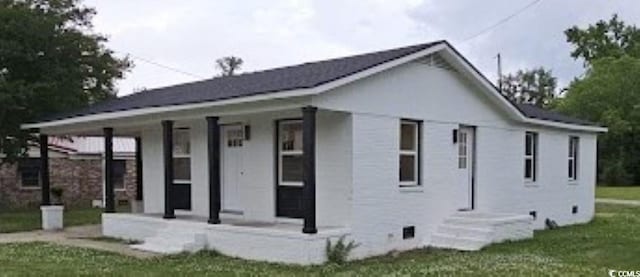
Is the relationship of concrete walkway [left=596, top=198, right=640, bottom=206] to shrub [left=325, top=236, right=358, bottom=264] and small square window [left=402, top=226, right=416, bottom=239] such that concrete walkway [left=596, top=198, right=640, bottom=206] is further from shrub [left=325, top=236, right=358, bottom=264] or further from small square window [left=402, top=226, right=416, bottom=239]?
shrub [left=325, top=236, right=358, bottom=264]

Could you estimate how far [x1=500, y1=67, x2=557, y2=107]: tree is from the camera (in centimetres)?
6925

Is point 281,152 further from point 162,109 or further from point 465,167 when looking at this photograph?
point 465,167

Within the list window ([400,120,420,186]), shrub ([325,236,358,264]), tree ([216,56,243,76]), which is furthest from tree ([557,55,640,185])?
tree ([216,56,243,76])

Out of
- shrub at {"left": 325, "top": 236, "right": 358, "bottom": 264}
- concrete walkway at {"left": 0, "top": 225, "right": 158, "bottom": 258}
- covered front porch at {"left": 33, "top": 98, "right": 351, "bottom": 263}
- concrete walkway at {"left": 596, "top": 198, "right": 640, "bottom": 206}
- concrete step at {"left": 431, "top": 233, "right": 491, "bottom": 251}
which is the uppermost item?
covered front porch at {"left": 33, "top": 98, "right": 351, "bottom": 263}

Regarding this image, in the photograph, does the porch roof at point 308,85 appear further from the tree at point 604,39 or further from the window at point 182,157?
the tree at point 604,39

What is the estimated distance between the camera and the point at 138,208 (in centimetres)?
1969

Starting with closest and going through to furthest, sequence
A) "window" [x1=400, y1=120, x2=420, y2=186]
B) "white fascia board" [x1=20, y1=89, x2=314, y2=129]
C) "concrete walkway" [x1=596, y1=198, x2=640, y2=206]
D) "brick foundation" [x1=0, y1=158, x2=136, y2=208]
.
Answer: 1. "white fascia board" [x1=20, y1=89, x2=314, y2=129]
2. "window" [x1=400, y1=120, x2=420, y2=186]
3. "concrete walkway" [x1=596, y1=198, x2=640, y2=206]
4. "brick foundation" [x1=0, y1=158, x2=136, y2=208]

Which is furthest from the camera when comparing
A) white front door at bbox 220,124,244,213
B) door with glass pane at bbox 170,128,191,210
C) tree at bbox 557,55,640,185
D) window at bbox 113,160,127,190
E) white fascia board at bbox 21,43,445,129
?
tree at bbox 557,55,640,185

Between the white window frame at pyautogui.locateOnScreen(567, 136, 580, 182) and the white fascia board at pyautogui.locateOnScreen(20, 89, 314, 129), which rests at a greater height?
the white fascia board at pyautogui.locateOnScreen(20, 89, 314, 129)

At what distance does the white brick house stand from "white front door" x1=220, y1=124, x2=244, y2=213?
0.13 ft

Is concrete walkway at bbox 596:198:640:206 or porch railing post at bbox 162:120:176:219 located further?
concrete walkway at bbox 596:198:640:206

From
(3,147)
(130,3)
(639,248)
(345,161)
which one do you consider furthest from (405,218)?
(3,147)

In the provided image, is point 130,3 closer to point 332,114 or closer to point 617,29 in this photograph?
point 332,114

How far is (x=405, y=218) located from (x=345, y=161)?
6.24 feet
